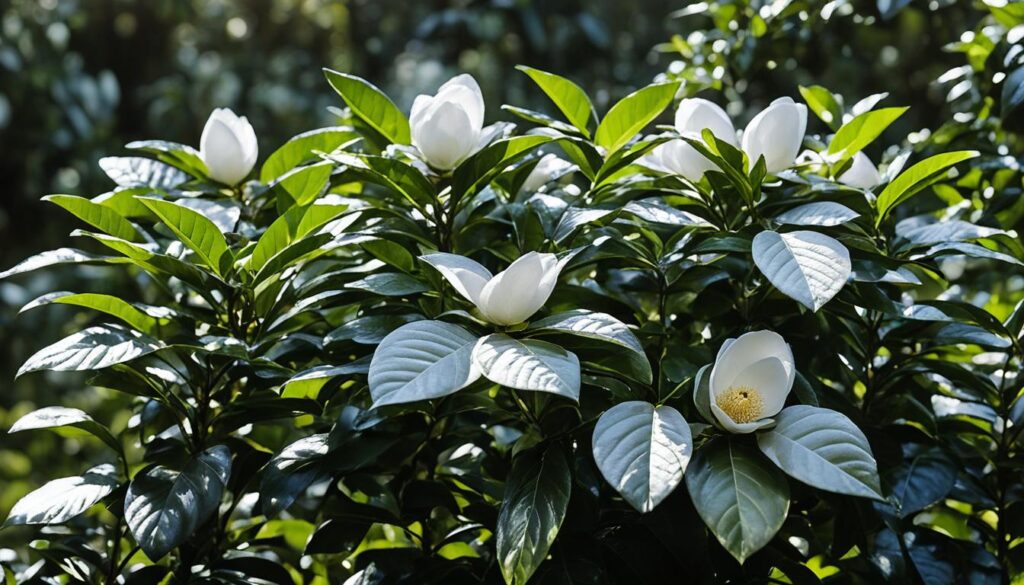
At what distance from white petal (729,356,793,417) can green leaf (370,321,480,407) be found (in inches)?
8.8

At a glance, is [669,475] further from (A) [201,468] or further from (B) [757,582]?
(A) [201,468]

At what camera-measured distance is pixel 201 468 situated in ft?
2.97

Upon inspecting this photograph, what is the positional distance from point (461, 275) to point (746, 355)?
242 millimetres

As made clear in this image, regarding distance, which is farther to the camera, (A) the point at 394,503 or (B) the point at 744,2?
(B) the point at 744,2

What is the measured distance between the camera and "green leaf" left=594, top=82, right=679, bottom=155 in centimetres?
100

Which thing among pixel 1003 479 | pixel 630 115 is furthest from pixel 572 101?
pixel 1003 479

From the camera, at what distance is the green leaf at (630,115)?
3.29 ft

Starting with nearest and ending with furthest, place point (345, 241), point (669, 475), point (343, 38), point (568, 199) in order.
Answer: point (669, 475)
point (345, 241)
point (568, 199)
point (343, 38)

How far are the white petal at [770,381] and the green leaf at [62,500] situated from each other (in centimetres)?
57

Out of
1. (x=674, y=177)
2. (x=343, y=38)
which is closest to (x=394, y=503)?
→ (x=674, y=177)

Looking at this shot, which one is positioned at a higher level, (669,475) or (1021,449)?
(669,475)

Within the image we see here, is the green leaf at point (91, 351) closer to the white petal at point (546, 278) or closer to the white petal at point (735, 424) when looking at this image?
the white petal at point (546, 278)

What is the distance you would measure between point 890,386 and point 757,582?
292 millimetres

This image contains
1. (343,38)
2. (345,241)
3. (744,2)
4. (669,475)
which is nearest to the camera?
(669,475)
